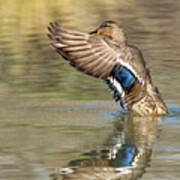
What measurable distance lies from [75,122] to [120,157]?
6.22ft

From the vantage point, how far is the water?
22.9ft

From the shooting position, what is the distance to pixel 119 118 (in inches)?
375

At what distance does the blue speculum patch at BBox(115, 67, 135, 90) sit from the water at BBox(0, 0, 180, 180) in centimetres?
46

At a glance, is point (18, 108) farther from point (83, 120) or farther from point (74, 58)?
point (74, 58)

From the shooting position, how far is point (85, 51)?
339 inches

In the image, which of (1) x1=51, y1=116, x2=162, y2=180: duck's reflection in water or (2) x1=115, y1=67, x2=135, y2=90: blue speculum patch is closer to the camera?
(1) x1=51, y1=116, x2=162, y2=180: duck's reflection in water

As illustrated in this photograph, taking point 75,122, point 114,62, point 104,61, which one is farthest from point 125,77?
point 75,122

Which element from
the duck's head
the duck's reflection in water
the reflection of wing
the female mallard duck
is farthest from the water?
the duck's head

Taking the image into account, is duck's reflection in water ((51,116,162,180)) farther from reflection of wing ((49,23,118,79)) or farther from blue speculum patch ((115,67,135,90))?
reflection of wing ((49,23,118,79))

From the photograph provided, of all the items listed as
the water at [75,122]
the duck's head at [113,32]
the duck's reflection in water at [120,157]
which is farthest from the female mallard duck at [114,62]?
the duck's reflection in water at [120,157]

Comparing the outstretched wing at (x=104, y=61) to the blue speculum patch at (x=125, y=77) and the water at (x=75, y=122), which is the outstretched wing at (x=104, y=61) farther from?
the water at (x=75, y=122)

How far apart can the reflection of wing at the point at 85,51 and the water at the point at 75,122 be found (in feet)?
2.28

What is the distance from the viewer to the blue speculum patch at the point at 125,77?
29.5 feet

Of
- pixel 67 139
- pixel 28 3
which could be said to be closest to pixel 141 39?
pixel 28 3
